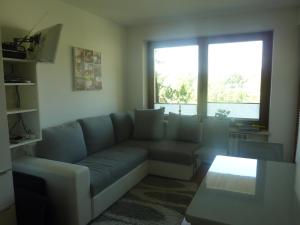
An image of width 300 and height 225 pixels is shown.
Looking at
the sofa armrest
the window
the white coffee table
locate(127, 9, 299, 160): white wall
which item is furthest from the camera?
the window

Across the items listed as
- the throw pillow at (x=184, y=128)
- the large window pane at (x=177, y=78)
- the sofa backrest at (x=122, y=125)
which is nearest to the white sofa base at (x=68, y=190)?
the sofa backrest at (x=122, y=125)

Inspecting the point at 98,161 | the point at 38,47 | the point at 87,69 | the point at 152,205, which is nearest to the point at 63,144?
the point at 98,161

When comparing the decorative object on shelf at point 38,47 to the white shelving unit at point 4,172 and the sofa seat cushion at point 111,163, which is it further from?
the sofa seat cushion at point 111,163

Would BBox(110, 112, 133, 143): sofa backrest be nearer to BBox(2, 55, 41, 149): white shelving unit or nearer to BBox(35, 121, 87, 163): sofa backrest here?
BBox(35, 121, 87, 163): sofa backrest

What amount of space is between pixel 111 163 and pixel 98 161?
0.60ft

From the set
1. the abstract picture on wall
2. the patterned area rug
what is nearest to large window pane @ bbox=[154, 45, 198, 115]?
the abstract picture on wall

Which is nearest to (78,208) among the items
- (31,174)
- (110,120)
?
(31,174)

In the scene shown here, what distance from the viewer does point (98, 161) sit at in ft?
9.22

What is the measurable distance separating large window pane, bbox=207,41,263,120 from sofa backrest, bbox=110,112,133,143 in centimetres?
152

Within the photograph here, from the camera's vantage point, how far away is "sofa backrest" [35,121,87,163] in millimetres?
2561

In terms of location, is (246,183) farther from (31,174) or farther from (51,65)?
(51,65)

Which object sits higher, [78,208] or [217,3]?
[217,3]

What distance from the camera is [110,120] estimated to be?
144 inches

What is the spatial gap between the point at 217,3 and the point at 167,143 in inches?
85.2
